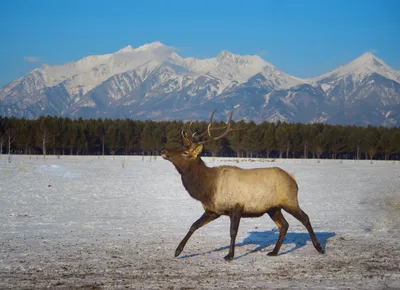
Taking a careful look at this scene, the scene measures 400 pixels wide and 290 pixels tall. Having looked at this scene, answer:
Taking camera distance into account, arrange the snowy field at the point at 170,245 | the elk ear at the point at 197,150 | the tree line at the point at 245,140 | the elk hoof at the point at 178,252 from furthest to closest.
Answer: the tree line at the point at 245,140, the elk ear at the point at 197,150, the elk hoof at the point at 178,252, the snowy field at the point at 170,245

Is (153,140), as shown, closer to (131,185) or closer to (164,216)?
(131,185)

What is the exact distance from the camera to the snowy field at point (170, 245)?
988 cm

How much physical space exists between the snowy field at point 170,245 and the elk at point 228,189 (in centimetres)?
100

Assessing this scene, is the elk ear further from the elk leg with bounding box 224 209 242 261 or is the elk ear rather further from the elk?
the elk leg with bounding box 224 209 242 261

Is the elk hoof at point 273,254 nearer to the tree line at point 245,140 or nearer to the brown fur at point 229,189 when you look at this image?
the brown fur at point 229,189

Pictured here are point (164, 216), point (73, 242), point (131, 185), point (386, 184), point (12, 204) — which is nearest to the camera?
point (73, 242)

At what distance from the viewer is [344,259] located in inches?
472

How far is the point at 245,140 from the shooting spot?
12925cm

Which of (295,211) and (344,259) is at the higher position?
(295,211)

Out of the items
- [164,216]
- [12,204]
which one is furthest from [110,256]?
[12,204]

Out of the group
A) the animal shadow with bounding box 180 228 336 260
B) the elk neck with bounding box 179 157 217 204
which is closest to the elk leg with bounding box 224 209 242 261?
the animal shadow with bounding box 180 228 336 260

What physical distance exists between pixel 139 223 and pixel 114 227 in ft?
4.21

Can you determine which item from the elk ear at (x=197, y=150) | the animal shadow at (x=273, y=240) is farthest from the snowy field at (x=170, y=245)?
the elk ear at (x=197, y=150)

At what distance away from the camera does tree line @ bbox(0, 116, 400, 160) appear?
124875 millimetres
